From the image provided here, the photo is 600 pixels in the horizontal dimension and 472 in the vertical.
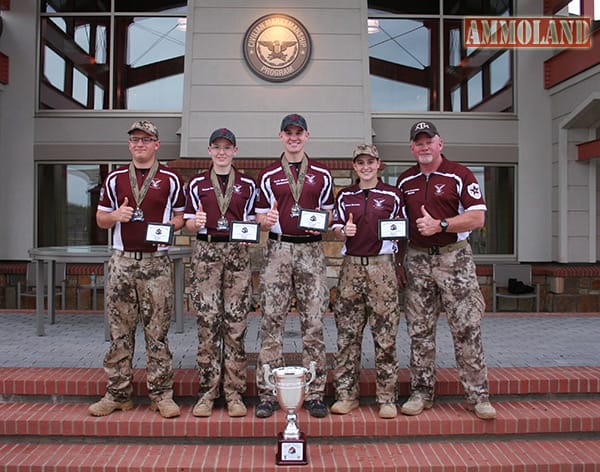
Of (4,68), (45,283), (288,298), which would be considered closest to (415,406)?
(288,298)

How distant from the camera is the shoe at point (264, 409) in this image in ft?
12.8

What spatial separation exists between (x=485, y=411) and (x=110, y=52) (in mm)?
8834

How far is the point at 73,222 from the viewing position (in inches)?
386

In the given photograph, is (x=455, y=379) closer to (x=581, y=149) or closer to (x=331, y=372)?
Answer: (x=331, y=372)

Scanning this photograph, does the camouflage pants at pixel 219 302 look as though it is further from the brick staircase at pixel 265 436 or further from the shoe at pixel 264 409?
the brick staircase at pixel 265 436

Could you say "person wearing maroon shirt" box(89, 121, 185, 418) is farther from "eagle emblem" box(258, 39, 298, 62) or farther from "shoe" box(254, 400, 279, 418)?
"eagle emblem" box(258, 39, 298, 62)

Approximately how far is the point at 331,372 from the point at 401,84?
22.5 feet

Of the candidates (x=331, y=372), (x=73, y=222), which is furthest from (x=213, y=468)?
(x=73, y=222)

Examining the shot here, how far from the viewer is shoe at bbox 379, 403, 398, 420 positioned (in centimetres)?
391

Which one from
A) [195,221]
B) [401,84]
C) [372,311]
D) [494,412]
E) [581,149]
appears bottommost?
[494,412]

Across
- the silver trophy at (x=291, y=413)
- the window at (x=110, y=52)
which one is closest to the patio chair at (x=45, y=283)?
the window at (x=110, y=52)

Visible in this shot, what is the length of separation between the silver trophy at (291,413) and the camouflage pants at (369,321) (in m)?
0.54

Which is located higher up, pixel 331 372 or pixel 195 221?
pixel 195 221

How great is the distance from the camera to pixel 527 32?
9383 millimetres
